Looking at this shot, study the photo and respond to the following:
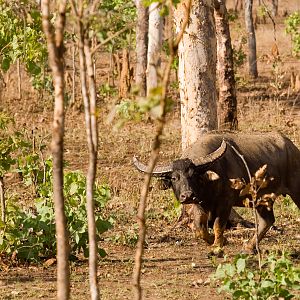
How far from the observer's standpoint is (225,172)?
11.0 m

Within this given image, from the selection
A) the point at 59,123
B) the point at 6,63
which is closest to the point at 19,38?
the point at 6,63

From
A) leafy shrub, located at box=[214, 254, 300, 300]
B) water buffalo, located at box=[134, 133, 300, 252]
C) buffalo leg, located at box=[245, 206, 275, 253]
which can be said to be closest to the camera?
leafy shrub, located at box=[214, 254, 300, 300]

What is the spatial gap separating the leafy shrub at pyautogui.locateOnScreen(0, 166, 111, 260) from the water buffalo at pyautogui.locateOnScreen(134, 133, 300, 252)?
0.98m

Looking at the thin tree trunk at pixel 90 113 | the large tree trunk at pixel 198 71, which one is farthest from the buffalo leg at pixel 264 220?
the thin tree trunk at pixel 90 113

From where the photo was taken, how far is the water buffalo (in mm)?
10523

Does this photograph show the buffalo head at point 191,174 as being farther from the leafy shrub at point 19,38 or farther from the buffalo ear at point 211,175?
the leafy shrub at point 19,38

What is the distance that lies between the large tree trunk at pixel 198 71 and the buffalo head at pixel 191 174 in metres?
1.36

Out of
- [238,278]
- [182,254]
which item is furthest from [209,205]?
[238,278]

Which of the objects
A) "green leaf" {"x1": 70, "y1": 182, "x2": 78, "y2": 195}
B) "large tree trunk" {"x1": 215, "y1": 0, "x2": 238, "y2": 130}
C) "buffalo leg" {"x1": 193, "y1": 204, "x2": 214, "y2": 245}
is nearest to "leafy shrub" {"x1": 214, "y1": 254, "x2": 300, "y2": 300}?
"green leaf" {"x1": 70, "y1": 182, "x2": 78, "y2": 195}

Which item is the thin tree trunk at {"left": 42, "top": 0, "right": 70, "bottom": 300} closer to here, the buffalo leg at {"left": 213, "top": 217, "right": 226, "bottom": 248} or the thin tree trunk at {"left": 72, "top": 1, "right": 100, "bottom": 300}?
the thin tree trunk at {"left": 72, "top": 1, "right": 100, "bottom": 300}

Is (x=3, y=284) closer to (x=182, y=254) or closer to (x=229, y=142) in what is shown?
(x=182, y=254)

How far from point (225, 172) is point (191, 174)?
623 millimetres

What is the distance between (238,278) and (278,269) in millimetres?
266

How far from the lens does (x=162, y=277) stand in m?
9.56
